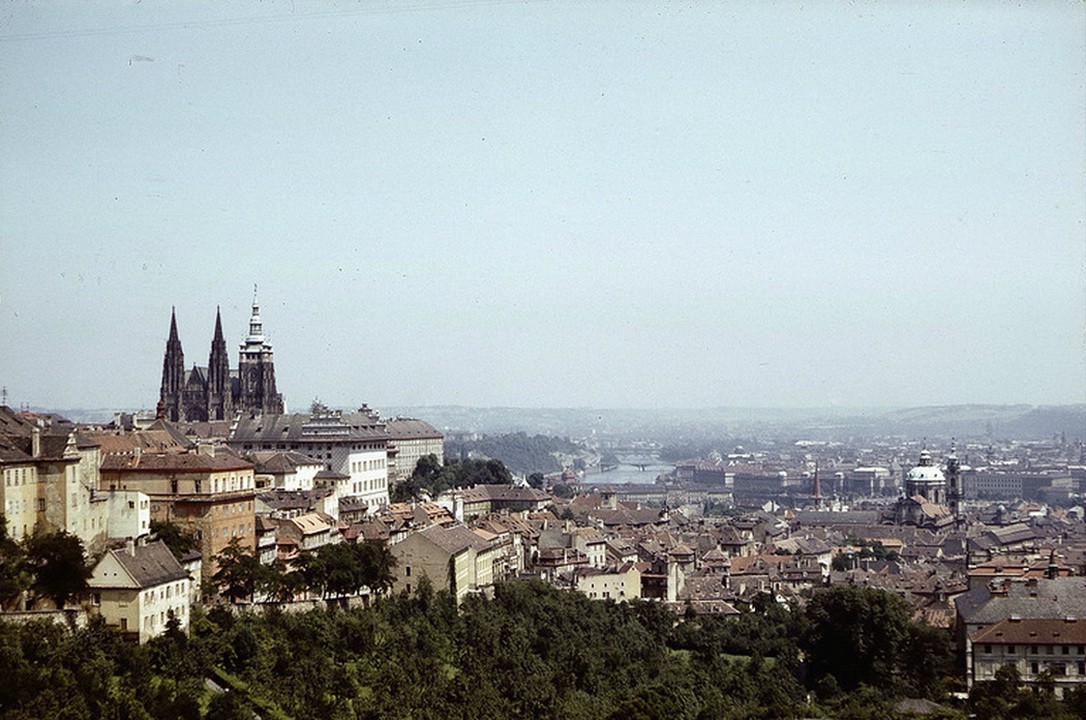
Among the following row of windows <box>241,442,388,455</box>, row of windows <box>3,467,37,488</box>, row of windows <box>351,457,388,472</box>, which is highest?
row of windows <box>3,467,37,488</box>

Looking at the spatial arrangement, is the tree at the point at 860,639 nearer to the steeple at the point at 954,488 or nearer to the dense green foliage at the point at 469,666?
the dense green foliage at the point at 469,666

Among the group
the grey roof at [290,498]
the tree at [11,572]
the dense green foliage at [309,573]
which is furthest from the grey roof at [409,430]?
the tree at [11,572]

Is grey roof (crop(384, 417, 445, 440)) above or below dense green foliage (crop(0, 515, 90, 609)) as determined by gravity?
above

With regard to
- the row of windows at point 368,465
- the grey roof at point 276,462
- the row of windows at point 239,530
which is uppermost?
the grey roof at point 276,462

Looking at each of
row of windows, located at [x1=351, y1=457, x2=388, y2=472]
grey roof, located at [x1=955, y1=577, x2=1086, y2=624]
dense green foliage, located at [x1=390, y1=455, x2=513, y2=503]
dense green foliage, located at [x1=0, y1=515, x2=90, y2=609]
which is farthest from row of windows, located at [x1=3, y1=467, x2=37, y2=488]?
dense green foliage, located at [x1=390, y1=455, x2=513, y2=503]

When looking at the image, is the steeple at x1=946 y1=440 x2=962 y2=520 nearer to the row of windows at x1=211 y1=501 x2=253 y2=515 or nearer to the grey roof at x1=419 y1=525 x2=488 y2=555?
the grey roof at x1=419 y1=525 x2=488 y2=555

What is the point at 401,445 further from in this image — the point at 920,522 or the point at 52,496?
the point at 52,496
